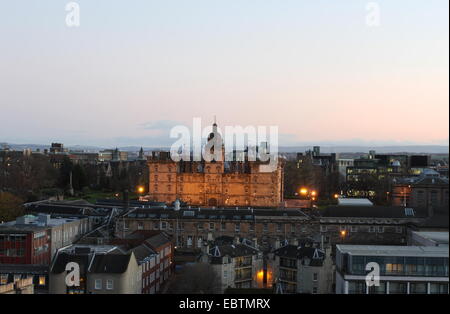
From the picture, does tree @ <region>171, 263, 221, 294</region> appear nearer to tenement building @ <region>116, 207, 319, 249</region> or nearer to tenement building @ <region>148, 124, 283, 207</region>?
tenement building @ <region>116, 207, 319, 249</region>

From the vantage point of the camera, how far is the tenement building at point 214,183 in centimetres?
5522

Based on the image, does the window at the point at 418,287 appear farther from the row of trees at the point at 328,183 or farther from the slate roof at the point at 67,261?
the row of trees at the point at 328,183

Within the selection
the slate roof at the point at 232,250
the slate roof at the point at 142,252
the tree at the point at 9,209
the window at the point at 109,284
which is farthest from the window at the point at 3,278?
the tree at the point at 9,209

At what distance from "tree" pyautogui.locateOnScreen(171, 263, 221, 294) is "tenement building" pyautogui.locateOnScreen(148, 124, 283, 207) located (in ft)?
103

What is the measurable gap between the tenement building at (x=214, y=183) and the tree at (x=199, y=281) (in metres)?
31.4

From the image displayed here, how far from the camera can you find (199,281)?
21766 millimetres

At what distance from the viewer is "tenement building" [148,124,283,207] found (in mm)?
55219

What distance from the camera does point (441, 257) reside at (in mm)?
19266

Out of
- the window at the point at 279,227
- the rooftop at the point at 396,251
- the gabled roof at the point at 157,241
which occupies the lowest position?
the window at the point at 279,227

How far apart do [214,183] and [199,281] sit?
111 ft

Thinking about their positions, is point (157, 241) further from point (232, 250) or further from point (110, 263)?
point (110, 263)

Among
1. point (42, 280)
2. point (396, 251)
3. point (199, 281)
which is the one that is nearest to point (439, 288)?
point (396, 251)

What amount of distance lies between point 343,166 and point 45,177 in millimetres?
42211

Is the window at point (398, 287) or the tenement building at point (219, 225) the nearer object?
the window at point (398, 287)
